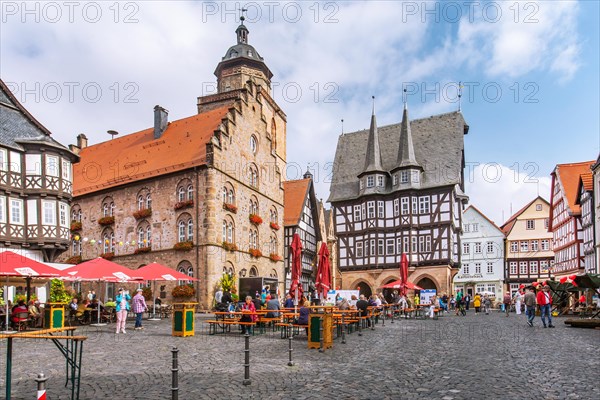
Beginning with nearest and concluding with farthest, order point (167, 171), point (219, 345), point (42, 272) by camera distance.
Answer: point (219, 345)
point (42, 272)
point (167, 171)

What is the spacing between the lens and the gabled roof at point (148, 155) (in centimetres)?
3559

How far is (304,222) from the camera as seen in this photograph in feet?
160

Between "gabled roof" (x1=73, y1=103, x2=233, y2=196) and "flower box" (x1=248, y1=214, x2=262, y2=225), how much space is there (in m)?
5.93

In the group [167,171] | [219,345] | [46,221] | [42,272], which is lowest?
[219,345]

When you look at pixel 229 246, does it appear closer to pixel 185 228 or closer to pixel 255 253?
pixel 185 228

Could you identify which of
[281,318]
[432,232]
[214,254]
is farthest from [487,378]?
[432,232]

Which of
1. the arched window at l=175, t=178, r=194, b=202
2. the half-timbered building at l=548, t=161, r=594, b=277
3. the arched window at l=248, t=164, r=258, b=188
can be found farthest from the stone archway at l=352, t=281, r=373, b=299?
the arched window at l=175, t=178, r=194, b=202

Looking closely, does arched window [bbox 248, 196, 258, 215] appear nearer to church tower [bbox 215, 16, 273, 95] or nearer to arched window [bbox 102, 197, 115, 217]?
arched window [bbox 102, 197, 115, 217]

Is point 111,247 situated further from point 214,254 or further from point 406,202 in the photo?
point 406,202

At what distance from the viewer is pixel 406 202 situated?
162ft

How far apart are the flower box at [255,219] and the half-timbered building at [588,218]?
22.9 meters

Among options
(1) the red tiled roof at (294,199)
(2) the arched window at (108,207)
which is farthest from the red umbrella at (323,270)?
(1) the red tiled roof at (294,199)

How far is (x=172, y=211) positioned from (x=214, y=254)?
13.7 ft

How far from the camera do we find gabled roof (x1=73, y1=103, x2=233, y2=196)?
3559 centimetres
